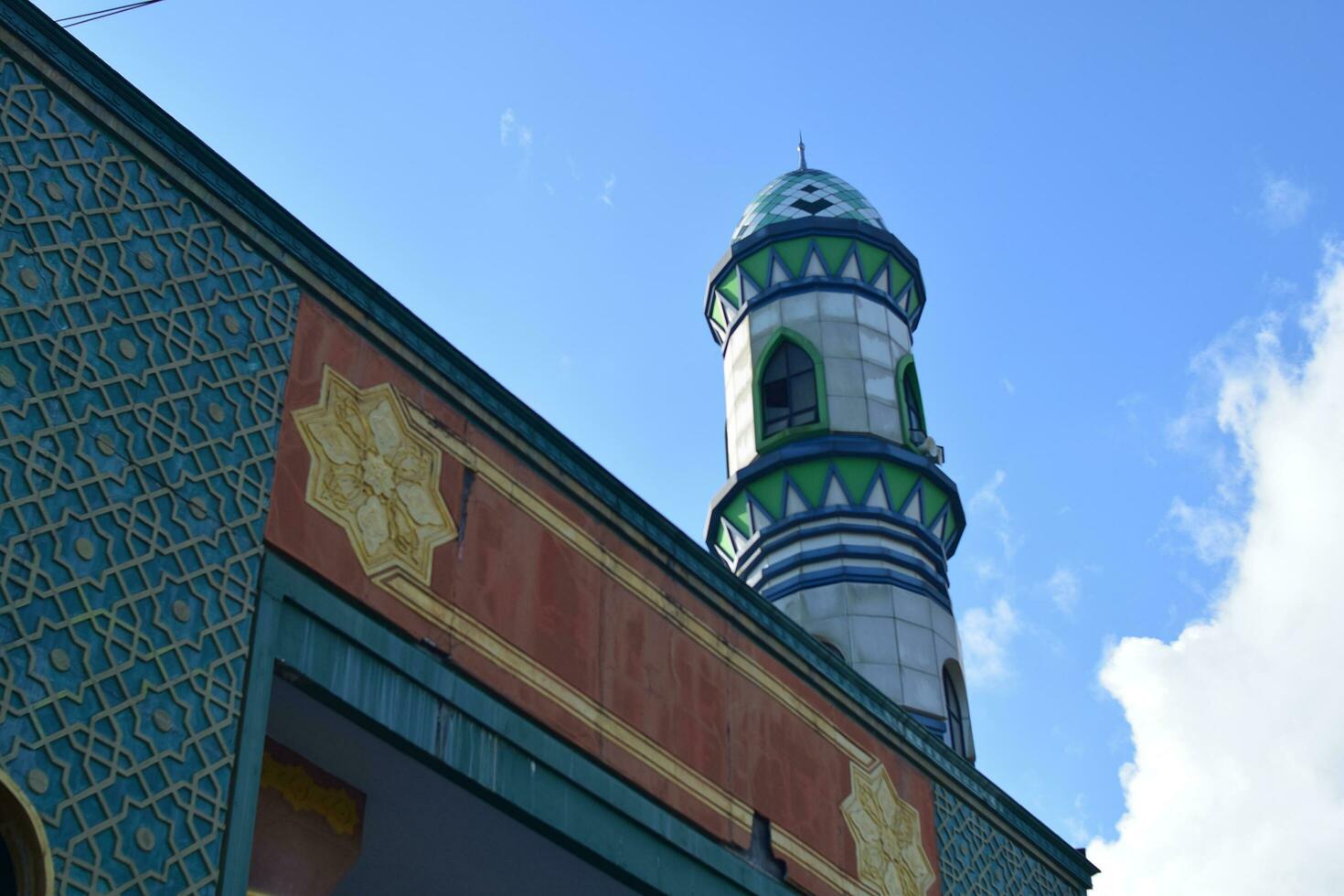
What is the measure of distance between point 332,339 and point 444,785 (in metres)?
1.71

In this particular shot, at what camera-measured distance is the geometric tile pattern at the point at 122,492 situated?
5.13m

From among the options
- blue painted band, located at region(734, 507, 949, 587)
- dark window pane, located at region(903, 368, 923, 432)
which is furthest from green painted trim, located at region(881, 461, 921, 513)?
dark window pane, located at region(903, 368, 923, 432)

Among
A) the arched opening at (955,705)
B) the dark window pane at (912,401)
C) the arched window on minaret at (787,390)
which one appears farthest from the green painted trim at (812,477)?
the arched opening at (955,705)

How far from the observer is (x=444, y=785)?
22.0ft

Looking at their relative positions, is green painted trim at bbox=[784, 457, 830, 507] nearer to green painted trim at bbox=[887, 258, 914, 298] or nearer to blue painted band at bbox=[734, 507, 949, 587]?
blue painted band at bbox=[734, 507, 949, 587]

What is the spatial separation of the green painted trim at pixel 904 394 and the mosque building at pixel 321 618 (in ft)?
18.0

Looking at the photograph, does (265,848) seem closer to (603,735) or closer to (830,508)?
(603,735)

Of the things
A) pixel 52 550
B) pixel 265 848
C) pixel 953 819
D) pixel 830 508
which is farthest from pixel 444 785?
pixel 830 508

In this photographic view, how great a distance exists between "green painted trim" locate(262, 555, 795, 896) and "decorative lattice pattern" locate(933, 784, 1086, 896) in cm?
221

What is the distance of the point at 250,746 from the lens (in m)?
5.67

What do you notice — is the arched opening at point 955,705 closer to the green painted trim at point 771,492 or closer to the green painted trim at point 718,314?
the green painted trim at point 771,492

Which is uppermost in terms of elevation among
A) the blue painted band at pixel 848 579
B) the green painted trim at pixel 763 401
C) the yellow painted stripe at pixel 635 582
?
the green painted trim at pixel 763 401

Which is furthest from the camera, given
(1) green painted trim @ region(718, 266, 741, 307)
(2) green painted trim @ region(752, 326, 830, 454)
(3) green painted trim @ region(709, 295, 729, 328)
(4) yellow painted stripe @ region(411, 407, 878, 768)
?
(3) green painted trim @ region(709, 295, 729, 328)

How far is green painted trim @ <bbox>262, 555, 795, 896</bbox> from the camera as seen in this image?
20.3 ft
